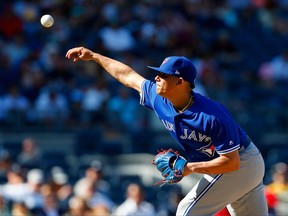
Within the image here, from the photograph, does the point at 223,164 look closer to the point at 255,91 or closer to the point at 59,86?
the point at 59,86

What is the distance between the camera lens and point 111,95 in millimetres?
13945

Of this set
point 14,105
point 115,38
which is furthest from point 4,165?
point 115,38

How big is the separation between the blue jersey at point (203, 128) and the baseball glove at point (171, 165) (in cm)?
17

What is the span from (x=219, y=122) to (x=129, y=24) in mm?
10251

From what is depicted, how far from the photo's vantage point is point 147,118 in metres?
13.6

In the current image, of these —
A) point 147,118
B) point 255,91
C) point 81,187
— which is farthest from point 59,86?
point 255,91

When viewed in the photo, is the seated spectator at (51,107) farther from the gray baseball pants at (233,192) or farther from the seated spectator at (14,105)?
the gray baseball pants at (233,192)

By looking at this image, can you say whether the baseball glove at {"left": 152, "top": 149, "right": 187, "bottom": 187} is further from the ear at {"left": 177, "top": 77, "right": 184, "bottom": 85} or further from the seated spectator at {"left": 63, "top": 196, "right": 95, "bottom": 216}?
the seated spectator at {"left": 63, "top": 196, "right": 95, "bottom": 216}

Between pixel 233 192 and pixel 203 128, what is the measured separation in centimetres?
63

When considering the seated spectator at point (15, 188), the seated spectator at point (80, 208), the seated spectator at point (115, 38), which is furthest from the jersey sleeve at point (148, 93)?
the seated spectator at point (115, 38)

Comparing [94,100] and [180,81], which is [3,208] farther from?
[180,81]

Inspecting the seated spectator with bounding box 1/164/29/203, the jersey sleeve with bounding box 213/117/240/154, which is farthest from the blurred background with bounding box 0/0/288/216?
the jersey sleeve with bounding box 213/117/240/154

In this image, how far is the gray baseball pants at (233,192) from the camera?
6352mm

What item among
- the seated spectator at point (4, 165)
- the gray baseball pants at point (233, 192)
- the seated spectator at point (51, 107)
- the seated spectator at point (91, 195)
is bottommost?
the gray baseball pants at point (233, 192)
